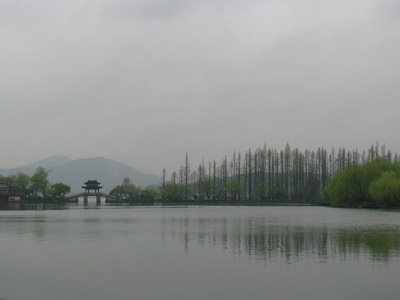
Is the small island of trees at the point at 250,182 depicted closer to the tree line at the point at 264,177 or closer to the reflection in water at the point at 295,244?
the tree line at the point at 264,177

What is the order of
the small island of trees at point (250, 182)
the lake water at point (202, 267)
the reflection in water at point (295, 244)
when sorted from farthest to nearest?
1. the small island of trees at point (250, 182)
2. the reflection in water at point (295, 244)
3. the lake water at point (202, 267)

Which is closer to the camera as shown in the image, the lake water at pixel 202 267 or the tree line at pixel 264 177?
the lake water at pixel 202 267

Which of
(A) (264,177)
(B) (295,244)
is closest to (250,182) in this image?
(A) (264,177)

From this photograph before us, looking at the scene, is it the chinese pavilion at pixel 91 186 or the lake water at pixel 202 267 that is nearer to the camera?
the lake water at pixel 202 267

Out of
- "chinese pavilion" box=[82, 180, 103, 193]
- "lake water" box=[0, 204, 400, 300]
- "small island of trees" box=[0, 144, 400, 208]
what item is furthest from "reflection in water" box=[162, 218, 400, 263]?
"chinese pavilion" box=[82, 180, 103, 193]

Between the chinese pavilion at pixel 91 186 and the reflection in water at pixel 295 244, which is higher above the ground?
the chinese pavilion at pixel 91 186

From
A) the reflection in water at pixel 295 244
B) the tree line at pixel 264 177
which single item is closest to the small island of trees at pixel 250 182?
the tree line at pixel 264 177

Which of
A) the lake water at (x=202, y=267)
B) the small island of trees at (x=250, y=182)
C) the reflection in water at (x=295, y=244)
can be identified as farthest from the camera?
the small island of trees at (x=250, y=182)

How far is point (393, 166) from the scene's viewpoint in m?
69.7

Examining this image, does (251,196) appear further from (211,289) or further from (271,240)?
(211,289)

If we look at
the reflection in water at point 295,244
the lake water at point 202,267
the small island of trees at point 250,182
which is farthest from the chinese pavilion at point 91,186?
the lake water at point 202,267

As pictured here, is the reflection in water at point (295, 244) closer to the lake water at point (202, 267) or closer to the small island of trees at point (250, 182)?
the lake water at point (202, 267)

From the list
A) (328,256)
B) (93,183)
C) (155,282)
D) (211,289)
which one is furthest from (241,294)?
(93,183)

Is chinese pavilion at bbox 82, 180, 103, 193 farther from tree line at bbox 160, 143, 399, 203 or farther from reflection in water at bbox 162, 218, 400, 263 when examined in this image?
reflection in water at bbox 162, 218, 400, 263
